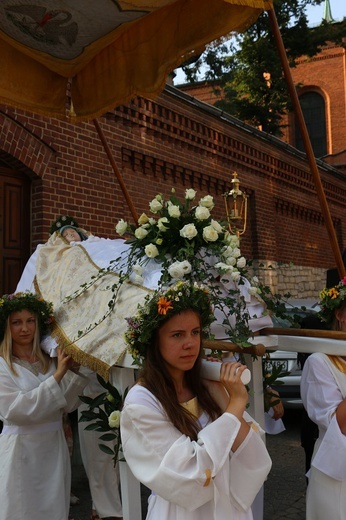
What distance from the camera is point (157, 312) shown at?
260 centimetres

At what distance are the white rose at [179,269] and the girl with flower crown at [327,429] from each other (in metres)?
0.89

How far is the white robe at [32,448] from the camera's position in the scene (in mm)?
3520

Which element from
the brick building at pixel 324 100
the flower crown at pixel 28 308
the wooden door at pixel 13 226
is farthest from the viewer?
the brick building at pixel 324 100

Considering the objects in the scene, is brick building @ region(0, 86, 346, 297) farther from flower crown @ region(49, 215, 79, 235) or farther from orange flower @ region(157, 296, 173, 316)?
orange flower @ region(157, 296, 173, 316)

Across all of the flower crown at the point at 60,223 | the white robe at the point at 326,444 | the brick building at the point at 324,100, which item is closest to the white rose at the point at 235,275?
the white robe at the point at 326,444

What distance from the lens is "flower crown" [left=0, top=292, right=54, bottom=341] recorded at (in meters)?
3.82

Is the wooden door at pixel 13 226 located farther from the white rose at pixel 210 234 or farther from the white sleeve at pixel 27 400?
the white rose at pixel 210 234

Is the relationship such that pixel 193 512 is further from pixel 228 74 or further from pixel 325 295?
pixel 228 74

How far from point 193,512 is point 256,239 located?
10.7 metres

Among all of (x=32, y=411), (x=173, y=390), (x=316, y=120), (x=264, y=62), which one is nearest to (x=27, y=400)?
(x=32, y=411)

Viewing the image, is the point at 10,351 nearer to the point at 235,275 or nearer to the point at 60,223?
the point at 235,275

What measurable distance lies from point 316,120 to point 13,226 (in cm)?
2343

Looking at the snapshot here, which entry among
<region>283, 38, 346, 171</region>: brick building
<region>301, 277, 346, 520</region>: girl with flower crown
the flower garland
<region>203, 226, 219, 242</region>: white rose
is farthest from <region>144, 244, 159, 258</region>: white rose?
<region>283, 38, 346, 171</region>: brick building

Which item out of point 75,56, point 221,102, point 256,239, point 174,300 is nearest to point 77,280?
point 174,300
